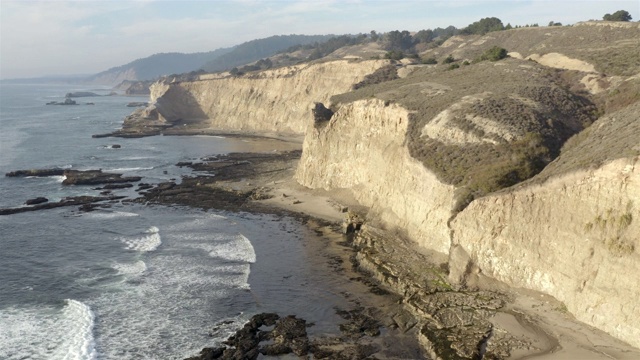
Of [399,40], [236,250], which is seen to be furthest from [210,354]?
[399,40]

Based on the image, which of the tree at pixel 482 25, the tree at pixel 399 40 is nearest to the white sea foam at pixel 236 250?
the tree at pixel 482 25

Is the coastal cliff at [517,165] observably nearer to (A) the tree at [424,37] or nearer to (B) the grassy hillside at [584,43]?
(B) the grassy hillside at [584,43]

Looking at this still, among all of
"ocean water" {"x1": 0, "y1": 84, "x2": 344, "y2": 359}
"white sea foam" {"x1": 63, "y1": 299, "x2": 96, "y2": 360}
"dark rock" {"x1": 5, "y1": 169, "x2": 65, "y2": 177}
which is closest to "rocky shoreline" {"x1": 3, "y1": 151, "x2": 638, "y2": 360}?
"ocean water" {"x1": 0, "y1": 84, "x2": 344, "y2": 359}

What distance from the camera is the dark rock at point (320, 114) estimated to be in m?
51.0

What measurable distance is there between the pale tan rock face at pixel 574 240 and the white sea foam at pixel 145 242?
20.1m

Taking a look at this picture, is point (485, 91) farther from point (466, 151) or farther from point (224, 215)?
point (224, 215)

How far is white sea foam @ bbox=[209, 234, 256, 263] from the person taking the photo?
34625 mm

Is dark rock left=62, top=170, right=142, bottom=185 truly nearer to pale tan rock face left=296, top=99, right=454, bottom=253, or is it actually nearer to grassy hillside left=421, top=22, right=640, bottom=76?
pale tan rock face left=296, top=99, right=454, bottom=253

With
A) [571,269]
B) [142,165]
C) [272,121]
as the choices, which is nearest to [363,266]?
[571,269]

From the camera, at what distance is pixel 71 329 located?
81.0 ft

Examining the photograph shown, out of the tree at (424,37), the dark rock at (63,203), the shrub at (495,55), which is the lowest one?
the dark rock at (63,203)

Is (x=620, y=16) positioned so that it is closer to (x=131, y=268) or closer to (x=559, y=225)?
(x=559, y=225)

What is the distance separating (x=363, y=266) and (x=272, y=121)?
61.9m

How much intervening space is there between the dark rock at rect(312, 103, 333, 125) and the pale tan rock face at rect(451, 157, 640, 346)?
24921 mm
